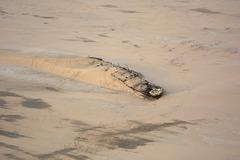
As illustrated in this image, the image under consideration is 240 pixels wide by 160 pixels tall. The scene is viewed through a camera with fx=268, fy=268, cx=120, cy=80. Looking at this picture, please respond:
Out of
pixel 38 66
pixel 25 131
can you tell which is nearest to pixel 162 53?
pixel 38 66

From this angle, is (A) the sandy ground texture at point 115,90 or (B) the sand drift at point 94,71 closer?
(A) the sandy ground texture at point 115,90

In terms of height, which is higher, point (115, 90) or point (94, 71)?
point (94, 71)

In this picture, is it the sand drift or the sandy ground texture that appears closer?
the sandy ground texture

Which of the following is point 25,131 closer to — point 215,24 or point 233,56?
point 233,56

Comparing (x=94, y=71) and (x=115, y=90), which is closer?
(x=115, y=90)
